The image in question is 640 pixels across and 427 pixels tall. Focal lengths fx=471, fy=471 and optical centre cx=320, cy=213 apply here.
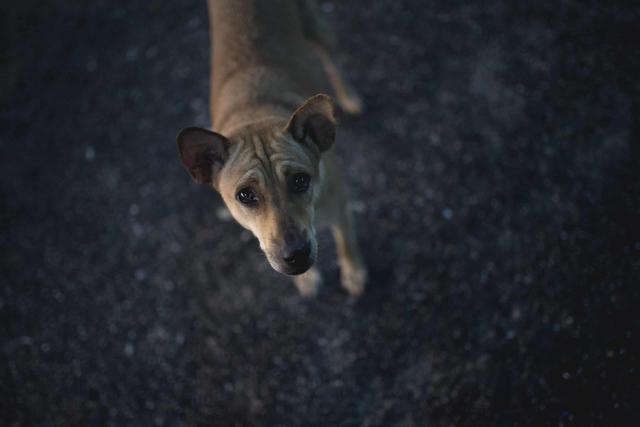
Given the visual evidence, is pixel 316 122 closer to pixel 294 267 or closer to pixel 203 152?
A: pixel 203 152

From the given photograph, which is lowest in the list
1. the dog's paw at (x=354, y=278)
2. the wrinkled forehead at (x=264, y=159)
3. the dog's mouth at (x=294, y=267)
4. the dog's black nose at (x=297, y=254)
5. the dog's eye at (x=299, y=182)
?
the dog's paw at (x=354, y=278)

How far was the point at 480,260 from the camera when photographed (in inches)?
158

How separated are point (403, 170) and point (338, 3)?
218 centimetres

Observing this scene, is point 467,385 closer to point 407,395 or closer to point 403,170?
point 407,395

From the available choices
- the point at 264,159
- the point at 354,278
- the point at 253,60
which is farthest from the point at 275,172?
the point at 354,278

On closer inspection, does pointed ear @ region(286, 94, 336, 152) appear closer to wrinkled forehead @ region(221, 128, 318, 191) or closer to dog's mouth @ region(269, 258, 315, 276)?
wrinkled forehead @ region(221, 128, 318, 191)

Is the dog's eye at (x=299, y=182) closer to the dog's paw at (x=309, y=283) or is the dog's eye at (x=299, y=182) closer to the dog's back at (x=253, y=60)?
the dog's back at (x=253, y=60)

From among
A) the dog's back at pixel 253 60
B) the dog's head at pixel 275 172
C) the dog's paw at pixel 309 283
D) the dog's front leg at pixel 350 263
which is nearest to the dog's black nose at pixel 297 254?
the dog's head at pixel 275 172

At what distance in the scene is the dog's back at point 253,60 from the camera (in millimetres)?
3479

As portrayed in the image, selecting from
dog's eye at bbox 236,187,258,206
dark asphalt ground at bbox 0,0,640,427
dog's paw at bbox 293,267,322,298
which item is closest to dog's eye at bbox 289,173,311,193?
dog's eye at bbox 236,187,258,206

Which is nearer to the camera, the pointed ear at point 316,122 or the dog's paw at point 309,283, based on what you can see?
the pointed ear at point 316,122

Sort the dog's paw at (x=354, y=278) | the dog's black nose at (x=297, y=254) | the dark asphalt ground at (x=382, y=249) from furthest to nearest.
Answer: the dog's paw at (x=354, y=278) → the dark asphalt ground at (x=382, y=249) → the dog's black nose at (x=297, y=254)

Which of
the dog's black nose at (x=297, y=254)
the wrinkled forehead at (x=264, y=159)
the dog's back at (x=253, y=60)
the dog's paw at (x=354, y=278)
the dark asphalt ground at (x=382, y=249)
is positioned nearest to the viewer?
the dog's black nose at (x=297, y=254)

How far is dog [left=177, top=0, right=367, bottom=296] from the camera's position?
2.65m
